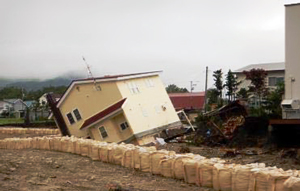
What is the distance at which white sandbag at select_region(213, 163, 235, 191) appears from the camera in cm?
872

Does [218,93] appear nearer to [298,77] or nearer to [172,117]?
[172,117]

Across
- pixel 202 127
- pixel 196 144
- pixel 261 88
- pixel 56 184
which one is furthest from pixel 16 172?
pixel 261 88

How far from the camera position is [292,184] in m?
7.29

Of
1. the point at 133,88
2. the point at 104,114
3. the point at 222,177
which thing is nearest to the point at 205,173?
the point at 222,177

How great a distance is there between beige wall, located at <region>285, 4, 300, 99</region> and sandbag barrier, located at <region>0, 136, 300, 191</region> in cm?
842

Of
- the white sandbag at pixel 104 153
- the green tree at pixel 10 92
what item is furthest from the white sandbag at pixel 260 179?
the green tree at pixel 10 92

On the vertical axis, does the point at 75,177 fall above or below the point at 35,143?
below

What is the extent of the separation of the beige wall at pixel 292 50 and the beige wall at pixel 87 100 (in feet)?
31.4

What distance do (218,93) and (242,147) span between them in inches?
679

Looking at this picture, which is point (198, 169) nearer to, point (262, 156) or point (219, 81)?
point (262, 156)

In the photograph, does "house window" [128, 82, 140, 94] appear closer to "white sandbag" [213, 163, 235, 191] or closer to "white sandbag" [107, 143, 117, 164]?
"white sandbag" [107, 143, 117, 164]

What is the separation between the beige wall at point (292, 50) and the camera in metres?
16.7

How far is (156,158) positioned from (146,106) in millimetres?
13613

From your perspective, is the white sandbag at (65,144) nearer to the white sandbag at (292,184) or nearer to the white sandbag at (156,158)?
the white sandbag at (156,158)
